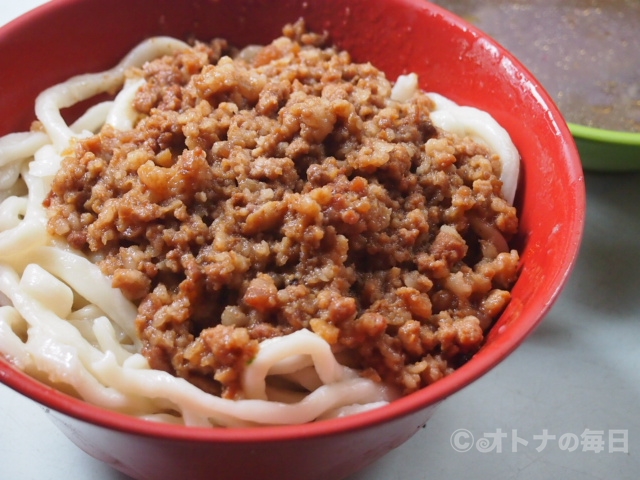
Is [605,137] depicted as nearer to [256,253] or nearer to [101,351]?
[256,253]

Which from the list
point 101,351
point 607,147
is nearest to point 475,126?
point 607,147

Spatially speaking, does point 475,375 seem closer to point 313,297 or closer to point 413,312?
point 413,312

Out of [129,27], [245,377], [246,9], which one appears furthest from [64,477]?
[246,9]

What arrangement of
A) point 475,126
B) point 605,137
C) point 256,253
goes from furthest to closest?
1. point 605,137
2. point 475,126
3. point 256,253

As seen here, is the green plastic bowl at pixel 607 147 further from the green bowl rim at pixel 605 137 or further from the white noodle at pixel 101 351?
the white noodle at pixel 101 351

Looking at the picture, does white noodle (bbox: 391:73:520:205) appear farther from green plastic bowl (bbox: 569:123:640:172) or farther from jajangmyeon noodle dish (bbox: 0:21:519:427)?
green plastic bowl (bbox: 569:123:640:172)

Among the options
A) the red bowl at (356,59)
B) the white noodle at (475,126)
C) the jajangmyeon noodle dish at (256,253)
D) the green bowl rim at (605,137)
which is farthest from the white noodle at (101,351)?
the green bowl rim at (605,137)

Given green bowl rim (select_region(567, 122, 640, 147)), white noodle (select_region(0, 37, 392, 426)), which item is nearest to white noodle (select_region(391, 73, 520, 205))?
green bowl rim (select_region(567, 122, 640, 147))
